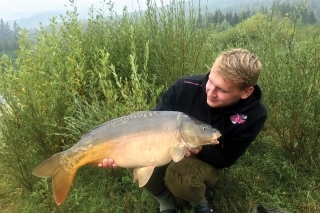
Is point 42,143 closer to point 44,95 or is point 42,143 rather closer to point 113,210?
point 44,95

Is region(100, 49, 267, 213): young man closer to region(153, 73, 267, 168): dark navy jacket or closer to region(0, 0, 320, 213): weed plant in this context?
region(153, 73, 267, 168): dark navy jacket

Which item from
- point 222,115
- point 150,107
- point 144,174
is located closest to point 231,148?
point 222,115

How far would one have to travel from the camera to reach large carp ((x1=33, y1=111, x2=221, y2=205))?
6.10 ft

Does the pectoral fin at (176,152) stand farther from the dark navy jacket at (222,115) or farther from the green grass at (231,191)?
the green grass at (231,191)

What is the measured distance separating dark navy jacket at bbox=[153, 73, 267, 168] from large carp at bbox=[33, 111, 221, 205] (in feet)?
1.20

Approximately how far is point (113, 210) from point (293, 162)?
1444 mm

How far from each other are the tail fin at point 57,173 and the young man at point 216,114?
0.20m

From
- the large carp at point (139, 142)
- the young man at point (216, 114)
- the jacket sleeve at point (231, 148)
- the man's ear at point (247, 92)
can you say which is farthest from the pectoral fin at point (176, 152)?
the man's ear at point (247, 92)

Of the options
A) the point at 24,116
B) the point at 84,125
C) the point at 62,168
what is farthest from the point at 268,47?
the point at 24,116

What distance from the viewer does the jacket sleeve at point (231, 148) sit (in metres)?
2.18

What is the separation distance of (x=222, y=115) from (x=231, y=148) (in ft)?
0.70

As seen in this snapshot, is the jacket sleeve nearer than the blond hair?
No

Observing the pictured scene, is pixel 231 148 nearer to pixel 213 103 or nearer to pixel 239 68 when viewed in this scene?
pixel 213 103

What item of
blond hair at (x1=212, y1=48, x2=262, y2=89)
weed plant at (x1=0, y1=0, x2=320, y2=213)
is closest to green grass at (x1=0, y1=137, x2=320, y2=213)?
weed plant at (x1=0, y1=0, x2=320, y2=213)
